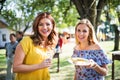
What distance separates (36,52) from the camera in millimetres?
3754

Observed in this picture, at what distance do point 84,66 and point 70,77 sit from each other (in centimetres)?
825

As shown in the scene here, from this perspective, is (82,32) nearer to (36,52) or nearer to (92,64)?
(92,64)

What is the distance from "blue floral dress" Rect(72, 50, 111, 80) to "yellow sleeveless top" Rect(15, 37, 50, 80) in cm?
65

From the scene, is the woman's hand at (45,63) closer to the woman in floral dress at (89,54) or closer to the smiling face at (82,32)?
the woman in floral dress at (89,54)

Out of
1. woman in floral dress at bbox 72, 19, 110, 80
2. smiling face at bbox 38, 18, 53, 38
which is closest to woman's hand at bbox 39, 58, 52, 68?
smiling face at bbox 38, 18, 53, 38

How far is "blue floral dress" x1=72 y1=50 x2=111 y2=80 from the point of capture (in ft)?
13.7

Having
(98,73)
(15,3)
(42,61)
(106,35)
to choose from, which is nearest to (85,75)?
(98,73)

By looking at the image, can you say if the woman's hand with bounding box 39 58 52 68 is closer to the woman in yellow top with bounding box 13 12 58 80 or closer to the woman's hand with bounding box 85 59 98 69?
the woman in yellow top with bounding box 13 12 58 80

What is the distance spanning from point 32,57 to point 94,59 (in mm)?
912

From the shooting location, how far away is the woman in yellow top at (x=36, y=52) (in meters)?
3.67

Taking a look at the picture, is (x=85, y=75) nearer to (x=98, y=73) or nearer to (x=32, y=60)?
(x=98, y=73)

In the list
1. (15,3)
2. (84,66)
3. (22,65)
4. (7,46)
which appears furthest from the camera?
(15,3)

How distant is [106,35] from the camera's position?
8644 centimetres

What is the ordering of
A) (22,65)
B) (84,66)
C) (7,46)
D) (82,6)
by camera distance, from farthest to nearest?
(82,6) → (7,46) → (84,66) → (22,65)
